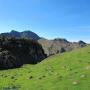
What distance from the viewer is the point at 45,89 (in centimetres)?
3353

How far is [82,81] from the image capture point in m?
33.2

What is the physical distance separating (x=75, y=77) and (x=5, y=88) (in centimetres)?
1113

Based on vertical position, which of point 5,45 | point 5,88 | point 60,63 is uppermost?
point 5,45

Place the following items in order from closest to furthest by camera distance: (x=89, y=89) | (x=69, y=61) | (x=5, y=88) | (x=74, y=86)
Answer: (x=89, y=89) → (x=74, y=86) → (x=5, y=88) → (x=69, y=61)

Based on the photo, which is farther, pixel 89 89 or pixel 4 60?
pixel 4 60

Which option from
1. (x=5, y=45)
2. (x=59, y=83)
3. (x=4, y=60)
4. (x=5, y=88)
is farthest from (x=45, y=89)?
(x=5, y=45)

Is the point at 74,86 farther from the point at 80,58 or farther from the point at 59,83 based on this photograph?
the point at 80,58

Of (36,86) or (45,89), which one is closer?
(45,89)

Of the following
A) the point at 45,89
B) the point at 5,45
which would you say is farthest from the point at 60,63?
the point at 5,45

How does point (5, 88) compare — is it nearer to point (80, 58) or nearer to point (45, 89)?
point (45, 89)

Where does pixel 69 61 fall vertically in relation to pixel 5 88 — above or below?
above

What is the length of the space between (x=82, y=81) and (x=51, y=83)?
5019mm

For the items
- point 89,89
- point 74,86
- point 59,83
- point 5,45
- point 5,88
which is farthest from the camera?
point 5,45

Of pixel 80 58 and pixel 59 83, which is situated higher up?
pixel 80 58
